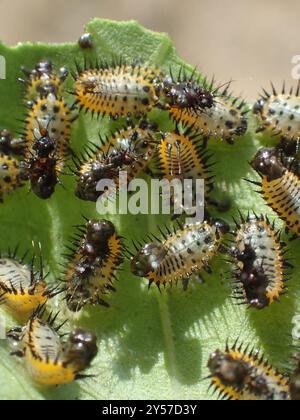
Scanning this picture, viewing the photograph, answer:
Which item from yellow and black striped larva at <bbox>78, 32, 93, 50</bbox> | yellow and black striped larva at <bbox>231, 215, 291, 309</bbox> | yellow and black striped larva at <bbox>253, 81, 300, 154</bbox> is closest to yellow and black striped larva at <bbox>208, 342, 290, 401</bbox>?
yellow and black striped larva at <bbox>231, 215, 291, 309</bbox>

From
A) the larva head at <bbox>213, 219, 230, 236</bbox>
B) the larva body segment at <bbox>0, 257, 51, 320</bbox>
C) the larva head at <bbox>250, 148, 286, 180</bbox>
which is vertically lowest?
the larva body segment at <bbox>0, 257, 51, 320</bbox>

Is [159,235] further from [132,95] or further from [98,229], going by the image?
[132,95]

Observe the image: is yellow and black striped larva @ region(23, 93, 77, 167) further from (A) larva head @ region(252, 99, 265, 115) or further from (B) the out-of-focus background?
(B) the out-of-focus background

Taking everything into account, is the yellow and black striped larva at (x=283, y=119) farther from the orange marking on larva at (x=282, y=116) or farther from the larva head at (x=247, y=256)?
the larva head at (x=247, y=256)

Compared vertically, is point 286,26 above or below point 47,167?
above

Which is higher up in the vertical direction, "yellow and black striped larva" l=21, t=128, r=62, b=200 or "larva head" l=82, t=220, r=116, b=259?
"yellow and black striped larva" l=21, t=128, r=62, b=200

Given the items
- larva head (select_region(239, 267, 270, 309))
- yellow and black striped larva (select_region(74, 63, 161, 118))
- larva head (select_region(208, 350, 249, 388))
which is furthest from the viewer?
yellow and black striped larva (select_region(74, 63, 161, 118))

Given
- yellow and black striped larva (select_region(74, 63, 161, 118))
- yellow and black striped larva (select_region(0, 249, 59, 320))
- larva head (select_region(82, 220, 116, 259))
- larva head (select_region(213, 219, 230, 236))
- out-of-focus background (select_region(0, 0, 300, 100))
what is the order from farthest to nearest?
out-of-focus background (select_region(0, 0, 300, 100)) < yellow and black striped larva (select_region(74, 63, 161, 118)) < larva head (select_region(213, 219, 230, 236)) < larva head (select_region(82, 220, 116, 259)) < yellow and black striped larva (select_region(0, 249, 59, 320))
